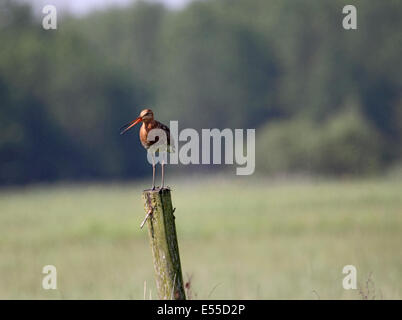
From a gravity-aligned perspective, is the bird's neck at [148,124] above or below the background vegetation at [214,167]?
below

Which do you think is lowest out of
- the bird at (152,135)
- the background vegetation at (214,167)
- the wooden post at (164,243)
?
the wooden post at (164,243)

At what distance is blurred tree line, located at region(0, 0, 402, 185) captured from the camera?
57.3 m

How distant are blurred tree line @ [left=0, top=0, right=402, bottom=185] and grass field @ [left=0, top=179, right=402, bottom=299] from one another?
25683 mm

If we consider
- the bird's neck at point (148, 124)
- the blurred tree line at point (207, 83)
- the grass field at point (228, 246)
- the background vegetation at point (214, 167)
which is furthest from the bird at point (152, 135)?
the blurred tree line at point (207, 83)

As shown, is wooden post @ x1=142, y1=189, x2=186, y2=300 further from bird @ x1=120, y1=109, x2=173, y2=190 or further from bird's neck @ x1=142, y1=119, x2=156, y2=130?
bird's neck @ x1=142, y1=119, x2=156, y2=130

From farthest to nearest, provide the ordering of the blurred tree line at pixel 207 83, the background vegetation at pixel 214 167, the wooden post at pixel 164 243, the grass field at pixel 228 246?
1. the blurred tree line at pixel 207 83
2. the background vegetation at pixel 214 167
3. the grass field at pixel 228 246
4. the wooden post at pixel 164 243

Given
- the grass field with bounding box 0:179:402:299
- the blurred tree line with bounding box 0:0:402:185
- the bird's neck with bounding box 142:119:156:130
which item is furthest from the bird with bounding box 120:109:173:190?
the blurred tree line with bounding box 0:0:402:185

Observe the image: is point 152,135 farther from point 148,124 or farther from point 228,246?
point 228,246

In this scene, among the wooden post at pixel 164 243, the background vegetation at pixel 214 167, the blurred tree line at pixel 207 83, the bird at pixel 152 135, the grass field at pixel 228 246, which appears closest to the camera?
the bird at pixel 152 135

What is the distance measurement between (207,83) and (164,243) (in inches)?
3034

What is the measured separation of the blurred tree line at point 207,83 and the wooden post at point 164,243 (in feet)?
154

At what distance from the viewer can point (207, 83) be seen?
270 ft

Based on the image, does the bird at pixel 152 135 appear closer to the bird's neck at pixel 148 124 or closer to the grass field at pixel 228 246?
the bird's neck at pixel 148 124

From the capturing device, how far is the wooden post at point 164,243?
5805 millimetres
